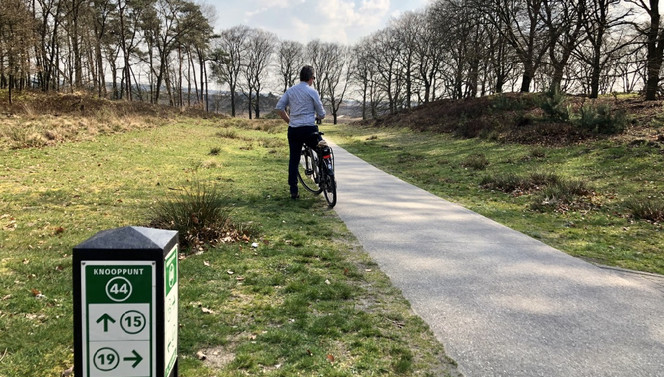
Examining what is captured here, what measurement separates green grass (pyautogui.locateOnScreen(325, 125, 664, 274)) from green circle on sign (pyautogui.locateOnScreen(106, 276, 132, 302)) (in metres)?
4.73

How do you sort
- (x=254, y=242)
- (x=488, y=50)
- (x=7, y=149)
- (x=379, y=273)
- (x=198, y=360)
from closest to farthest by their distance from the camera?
1. (x=198, y=360)
2. (x=379, y=273)
3. (x=254, y=242)
4. (x=7, y=149)
5. (x=488, y=50)

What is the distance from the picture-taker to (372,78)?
59.8 m

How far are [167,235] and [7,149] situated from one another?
1293 cm

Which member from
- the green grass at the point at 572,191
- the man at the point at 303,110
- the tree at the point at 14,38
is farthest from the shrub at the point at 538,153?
the tree at the point at 14,38

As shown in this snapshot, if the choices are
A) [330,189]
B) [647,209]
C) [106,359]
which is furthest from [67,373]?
[647,209]

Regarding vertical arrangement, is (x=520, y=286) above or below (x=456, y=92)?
below

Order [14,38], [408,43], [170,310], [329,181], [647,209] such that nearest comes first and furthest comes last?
1. [170,310]
2. [647,209]
3. [329,181]
4. [14,38]
5. [408,43]

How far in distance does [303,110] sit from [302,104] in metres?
0.10

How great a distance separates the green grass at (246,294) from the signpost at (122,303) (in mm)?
878

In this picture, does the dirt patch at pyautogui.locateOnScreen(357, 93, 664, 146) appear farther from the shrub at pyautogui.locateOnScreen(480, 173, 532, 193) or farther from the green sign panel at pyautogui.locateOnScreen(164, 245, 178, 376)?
the green sign panel at pyautogui.locateOnScreen(164, 245, 178, 376)

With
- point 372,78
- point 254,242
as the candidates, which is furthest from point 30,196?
point 372,78

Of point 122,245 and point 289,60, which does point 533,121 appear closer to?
point 122,245

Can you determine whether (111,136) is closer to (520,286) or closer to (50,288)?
(50,288)

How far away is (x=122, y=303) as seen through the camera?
4.77ft
